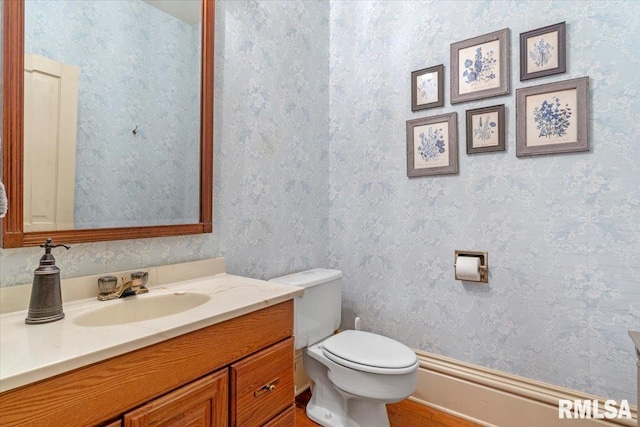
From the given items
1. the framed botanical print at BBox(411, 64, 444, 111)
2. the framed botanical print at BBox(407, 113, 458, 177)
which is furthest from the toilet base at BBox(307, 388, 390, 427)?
the framed botanical print at BBox(411, 64, 444, 111)

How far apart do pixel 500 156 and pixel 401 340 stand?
1.13 metres

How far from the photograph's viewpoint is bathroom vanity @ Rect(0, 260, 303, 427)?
63 cm

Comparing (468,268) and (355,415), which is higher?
(468,268)

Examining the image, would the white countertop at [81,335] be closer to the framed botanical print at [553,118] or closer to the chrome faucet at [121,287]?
the chrome faucet at [121,287]

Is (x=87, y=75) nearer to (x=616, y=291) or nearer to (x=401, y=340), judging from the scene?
(x=401, y=340)

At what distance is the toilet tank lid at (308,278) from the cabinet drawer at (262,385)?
45cm

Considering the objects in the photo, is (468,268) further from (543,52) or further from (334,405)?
(543,52)

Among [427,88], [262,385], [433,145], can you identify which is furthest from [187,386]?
[427,88]

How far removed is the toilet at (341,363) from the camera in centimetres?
138

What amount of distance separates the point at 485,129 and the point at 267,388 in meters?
1.51

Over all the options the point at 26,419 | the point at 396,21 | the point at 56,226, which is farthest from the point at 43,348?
the point at 396,21

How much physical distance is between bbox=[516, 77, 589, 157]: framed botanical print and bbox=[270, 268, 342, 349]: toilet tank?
113 centimetres

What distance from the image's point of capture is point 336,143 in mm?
2133

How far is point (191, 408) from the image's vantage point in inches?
33.4
